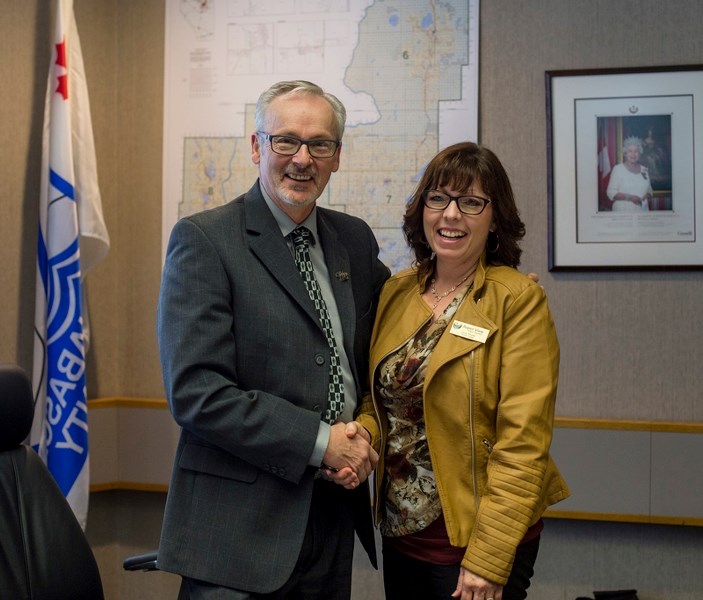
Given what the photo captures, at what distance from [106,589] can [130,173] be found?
1.75 meters

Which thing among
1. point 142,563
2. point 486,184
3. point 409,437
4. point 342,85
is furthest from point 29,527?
point 342,85

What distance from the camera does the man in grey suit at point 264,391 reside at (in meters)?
1.73

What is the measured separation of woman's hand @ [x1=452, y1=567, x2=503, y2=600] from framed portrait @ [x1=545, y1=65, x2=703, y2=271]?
160 cm

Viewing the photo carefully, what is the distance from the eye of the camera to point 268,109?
1.90 metres

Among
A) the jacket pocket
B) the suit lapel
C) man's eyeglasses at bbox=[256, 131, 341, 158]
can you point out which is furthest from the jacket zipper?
man's eyeglasses at bbox=[256, 131, 341, 158]

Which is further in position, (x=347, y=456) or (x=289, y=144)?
(x=289, y=144)

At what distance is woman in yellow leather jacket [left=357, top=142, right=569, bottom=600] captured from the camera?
175cm

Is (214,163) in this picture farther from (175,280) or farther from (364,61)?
(175,280)

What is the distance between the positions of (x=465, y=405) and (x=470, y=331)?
6.3 inches

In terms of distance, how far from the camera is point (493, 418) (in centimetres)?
183

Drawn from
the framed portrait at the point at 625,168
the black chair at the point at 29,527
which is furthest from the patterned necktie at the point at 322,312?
the framed portrait at the point at 625,168

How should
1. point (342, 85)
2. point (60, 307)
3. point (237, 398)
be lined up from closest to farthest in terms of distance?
point (237, 398)
point (60, 307)
point (342, 85)

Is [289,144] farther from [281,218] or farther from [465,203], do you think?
[465,203]

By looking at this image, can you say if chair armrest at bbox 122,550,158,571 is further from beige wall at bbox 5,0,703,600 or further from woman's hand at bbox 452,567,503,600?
beige wall at bbox 5,0,703,600
